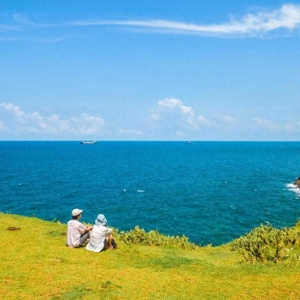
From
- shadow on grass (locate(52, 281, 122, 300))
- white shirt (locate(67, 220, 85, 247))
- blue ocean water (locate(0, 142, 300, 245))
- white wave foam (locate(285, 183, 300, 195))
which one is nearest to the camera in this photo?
shadow on grass (locate(52, 281, 122, 300))

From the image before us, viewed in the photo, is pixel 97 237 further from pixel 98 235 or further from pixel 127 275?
pixel 127 275

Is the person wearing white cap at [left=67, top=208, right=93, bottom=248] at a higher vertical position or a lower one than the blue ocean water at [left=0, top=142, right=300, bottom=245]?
higher

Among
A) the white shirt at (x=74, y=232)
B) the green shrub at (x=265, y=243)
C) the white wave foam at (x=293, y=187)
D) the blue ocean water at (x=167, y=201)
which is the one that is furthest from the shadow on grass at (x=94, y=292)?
the white wave foam at (x=293, y=187)

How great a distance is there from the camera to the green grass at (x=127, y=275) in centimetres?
1290

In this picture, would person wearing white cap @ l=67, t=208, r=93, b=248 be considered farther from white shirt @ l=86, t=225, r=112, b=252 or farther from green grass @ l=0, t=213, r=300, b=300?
white shirt @ l=86, t=225, r=112, b=252

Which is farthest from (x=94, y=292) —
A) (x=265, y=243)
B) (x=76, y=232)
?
(x=265, y=243)

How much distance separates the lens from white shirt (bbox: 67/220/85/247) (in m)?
18.3

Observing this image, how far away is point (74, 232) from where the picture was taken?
18453 mm

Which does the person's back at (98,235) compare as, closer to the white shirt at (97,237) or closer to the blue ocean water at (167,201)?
the white shirt at (97,237)

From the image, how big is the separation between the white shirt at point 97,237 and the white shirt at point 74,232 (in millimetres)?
750

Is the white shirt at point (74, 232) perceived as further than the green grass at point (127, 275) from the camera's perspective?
Yes

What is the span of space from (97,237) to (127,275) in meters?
3.73

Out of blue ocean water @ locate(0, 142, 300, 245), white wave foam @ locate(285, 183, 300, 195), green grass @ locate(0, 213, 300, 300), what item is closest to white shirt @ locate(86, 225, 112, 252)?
green grass @ locate(0, 213, 300, 300)

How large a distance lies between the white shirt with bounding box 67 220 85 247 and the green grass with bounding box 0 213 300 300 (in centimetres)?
44
